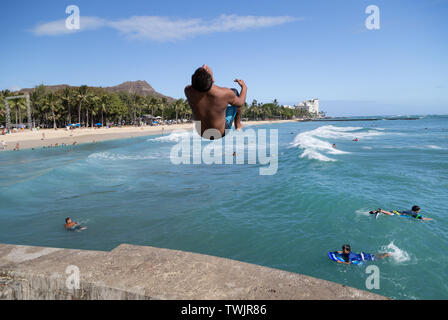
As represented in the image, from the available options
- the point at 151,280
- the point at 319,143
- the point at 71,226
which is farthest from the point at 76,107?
the point at 151,280

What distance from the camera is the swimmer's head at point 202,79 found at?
3.70 metres

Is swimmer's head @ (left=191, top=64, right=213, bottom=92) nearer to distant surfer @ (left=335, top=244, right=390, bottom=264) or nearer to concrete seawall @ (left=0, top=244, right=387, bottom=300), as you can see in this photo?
concrete seawall @ (left=0, top=244, right=387, bottom=300)

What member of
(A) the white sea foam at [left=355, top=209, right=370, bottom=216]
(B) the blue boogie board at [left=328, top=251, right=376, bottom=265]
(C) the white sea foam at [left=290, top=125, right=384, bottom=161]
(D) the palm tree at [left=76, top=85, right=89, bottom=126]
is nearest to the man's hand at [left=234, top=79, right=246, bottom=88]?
(B) the blue boogie board at [left=328, top=251, right=376, bottom=265]

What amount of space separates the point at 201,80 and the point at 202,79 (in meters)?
0.02

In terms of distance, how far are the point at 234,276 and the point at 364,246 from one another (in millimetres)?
8563

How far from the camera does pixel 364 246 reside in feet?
33.2

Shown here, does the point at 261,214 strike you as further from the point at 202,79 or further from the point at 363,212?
the point at 202,79

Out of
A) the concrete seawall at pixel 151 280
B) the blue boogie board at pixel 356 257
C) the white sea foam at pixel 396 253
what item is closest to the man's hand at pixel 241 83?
the concrete seawall at pixel 151 280

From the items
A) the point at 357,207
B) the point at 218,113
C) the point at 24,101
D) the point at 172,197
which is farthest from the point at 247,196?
the point at 24,101

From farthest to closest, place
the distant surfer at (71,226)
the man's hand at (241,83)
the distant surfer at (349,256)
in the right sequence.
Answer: the distant surfer at (71,226) < the distant surfer at (349,256) < the man's hand at (241,83)

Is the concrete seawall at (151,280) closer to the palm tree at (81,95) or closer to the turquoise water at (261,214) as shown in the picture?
the turquoise water at (261,214)
